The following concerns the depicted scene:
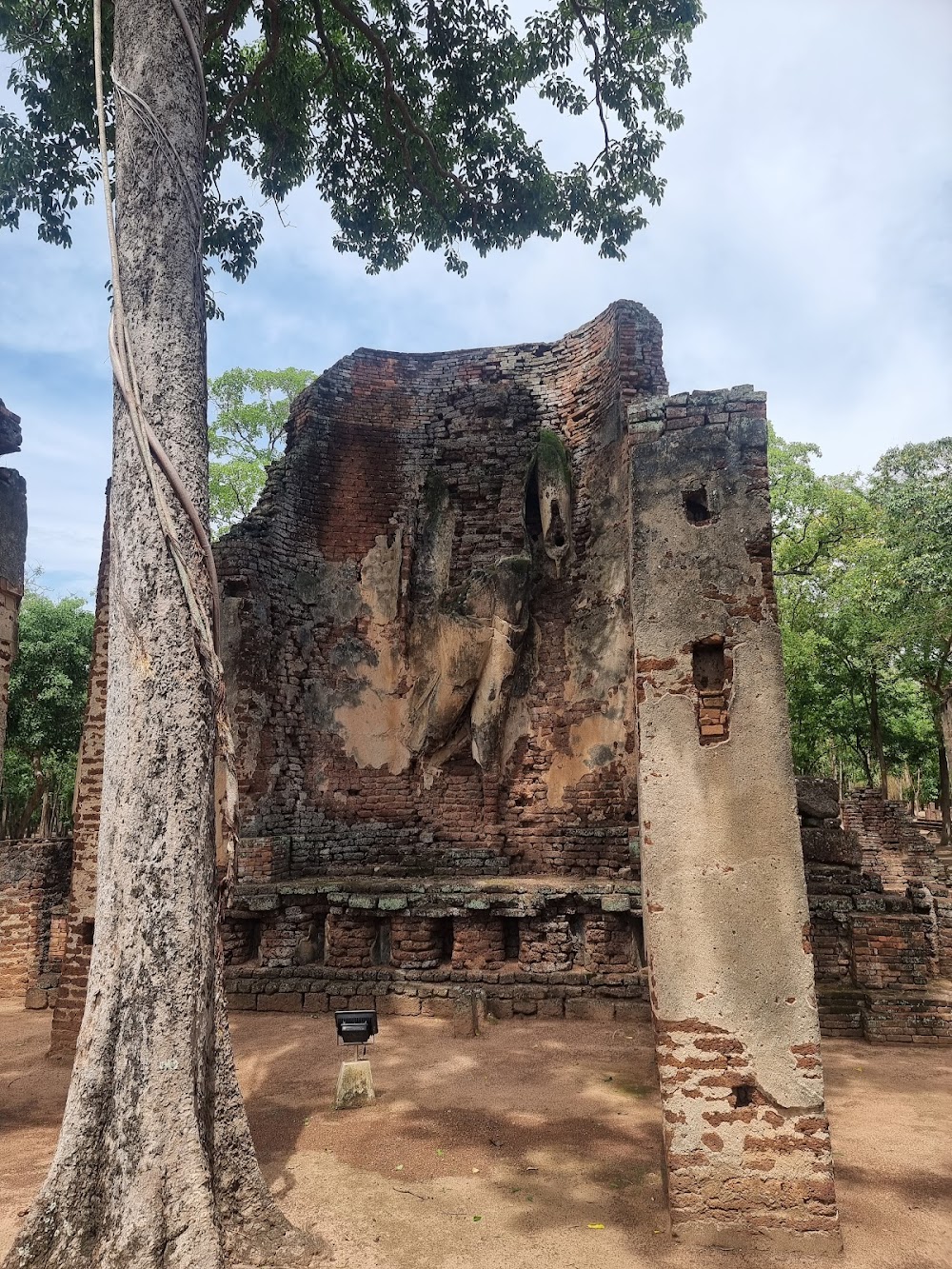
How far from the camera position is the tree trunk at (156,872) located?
3.78m

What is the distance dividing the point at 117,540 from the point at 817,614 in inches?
749

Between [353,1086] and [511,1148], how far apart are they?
1516 mm

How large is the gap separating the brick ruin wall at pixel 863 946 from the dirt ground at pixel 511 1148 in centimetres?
28

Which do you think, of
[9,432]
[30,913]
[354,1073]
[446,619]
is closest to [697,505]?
[354,1073]

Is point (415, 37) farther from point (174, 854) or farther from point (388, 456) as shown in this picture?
point (174, 854)

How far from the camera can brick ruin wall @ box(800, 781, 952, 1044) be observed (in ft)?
27.1

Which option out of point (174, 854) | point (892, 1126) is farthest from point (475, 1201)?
point (892, 1126)

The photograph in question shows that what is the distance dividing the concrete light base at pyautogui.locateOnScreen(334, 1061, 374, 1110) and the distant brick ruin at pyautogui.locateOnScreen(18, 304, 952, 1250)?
2.96 metres

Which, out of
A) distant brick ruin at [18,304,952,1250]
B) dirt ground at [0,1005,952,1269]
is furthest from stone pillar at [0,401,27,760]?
dirt ground at [0,1005,952,1269]

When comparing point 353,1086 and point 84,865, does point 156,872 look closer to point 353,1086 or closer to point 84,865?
point 353,1086

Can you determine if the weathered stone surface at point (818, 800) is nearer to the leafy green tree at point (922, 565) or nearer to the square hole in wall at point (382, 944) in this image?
the square hole in wall at point (382, 944)

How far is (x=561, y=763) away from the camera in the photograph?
40.0 feet

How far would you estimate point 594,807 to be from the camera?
1177 cm

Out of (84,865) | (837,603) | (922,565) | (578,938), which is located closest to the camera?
(84,865)
